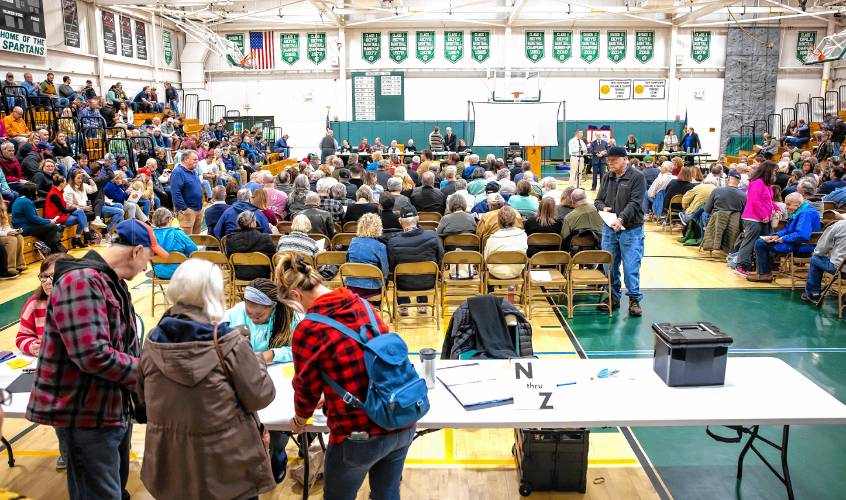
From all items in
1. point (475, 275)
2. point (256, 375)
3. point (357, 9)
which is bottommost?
point (475, 275)

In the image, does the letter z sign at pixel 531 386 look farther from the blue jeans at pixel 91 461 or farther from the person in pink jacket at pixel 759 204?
the person in pink jacket at pixel 759 204

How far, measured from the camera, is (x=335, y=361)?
2.34 meters

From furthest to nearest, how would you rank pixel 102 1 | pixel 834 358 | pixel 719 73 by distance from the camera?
1. pixel 719 73
2. pixel 102 1
3. pixel 834 358

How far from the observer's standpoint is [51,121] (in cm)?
1399

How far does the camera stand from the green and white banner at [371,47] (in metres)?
23.0

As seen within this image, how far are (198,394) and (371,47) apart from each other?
2220cm

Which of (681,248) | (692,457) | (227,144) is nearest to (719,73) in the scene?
(681,248)

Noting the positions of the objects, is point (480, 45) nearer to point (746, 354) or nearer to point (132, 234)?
point (746, 354)

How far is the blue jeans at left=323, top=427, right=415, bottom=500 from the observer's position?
7.92 feet

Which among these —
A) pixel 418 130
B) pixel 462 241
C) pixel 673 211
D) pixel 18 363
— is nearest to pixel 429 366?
pixel 18 363

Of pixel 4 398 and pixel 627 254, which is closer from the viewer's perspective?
pixel 4 398

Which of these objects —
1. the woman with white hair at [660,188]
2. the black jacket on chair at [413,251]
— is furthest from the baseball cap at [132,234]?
the woman with white hair at [660,188]

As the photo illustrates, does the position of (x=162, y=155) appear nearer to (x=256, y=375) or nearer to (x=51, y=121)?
(x=51, y=121)

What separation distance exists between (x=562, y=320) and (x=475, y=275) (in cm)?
103
